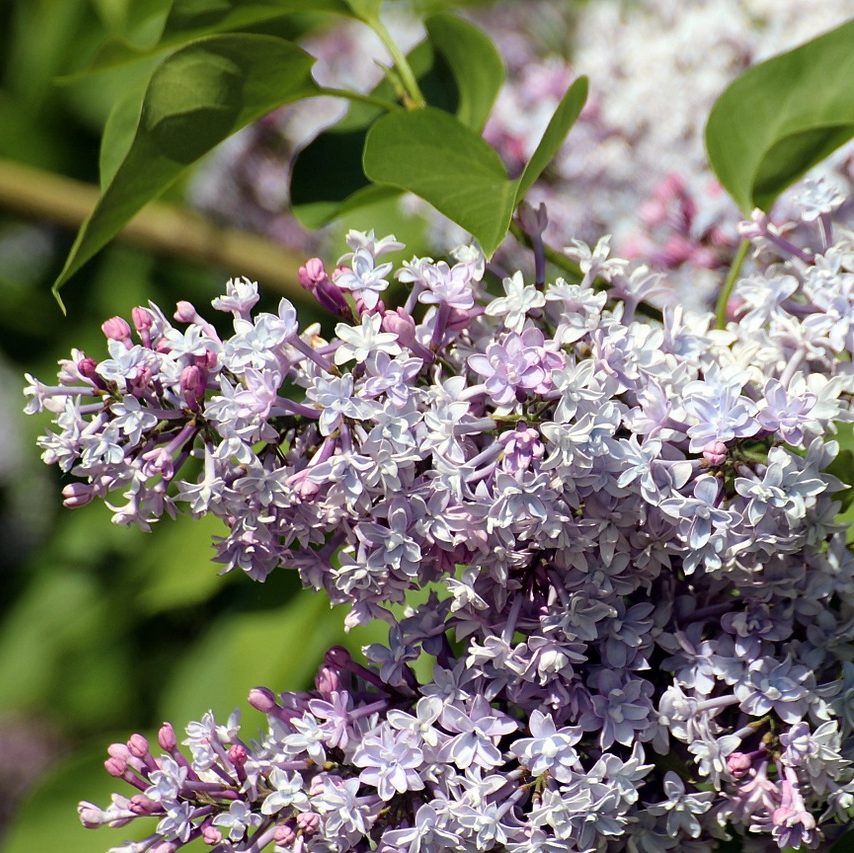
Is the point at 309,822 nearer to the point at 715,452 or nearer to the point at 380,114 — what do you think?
the point at 715,452

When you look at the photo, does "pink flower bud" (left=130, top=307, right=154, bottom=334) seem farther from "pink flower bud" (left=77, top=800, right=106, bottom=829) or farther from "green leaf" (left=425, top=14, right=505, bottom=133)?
"green leaf" (left=425, top=14, right=505, bottom=133)

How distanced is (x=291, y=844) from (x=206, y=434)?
0.40 m

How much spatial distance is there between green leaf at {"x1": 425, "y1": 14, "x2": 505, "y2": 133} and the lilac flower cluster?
1.48 ft

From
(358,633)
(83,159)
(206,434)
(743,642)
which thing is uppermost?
(83,159)

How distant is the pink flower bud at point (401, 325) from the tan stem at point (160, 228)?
51.5 inches

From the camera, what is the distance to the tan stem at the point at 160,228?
8.19ft

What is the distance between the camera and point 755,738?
125 cm

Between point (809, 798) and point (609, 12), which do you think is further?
point (609, 12)

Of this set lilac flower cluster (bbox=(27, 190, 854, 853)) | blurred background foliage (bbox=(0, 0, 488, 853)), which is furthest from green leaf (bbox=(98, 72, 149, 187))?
blurred background foliage (bbox=(0, 0, 488, 853))

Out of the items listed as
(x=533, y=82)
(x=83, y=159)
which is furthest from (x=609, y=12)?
(x=83, y=159)

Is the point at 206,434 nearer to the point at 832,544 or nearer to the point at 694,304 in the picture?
the point at 832,544

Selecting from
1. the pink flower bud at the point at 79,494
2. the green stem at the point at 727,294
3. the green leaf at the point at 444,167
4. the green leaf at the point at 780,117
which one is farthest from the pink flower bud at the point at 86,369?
the green leaf at the point at 780,117

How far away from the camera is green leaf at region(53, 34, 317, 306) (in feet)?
4.51

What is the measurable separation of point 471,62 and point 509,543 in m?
0.81
